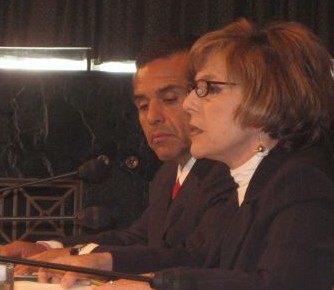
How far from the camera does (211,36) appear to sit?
1.93m

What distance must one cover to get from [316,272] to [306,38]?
55cm

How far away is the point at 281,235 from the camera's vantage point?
1.56 m

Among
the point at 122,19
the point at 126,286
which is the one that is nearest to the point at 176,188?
the point at 126,286

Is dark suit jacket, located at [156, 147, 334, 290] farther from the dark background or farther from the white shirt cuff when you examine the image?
the dark background

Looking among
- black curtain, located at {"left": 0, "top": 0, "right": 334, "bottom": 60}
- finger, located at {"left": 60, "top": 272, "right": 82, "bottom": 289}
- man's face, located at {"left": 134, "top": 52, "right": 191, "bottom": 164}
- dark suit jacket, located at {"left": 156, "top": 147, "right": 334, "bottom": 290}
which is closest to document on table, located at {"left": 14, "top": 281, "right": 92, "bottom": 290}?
finger, located at {"left": 60, "top": 272, "right": 82, "bottom": 289}

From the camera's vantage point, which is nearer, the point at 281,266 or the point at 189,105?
the point at 281,266

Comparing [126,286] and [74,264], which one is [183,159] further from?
[126,286]

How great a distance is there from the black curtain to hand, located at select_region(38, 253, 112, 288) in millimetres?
2214

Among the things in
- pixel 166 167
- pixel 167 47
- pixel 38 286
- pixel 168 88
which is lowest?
pixel 38 286

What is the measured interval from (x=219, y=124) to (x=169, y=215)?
600mm

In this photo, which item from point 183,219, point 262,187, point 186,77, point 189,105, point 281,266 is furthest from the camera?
point 186,77

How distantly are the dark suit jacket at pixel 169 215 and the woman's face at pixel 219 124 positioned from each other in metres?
0.25

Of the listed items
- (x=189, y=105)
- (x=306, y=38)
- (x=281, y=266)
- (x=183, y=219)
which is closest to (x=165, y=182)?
(x=183, y=219)

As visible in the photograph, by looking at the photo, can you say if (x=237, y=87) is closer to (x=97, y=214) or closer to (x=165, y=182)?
(x=97, y=214)
